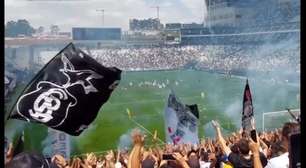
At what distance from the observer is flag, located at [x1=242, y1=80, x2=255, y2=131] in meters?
4.38

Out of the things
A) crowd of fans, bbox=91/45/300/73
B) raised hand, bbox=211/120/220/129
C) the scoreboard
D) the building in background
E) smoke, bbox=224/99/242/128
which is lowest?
raised hand, bbox=211/120/220/129

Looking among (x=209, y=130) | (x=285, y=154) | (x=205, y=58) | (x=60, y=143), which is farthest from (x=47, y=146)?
(x=285, y=154)

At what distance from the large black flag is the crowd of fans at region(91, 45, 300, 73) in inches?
4.3

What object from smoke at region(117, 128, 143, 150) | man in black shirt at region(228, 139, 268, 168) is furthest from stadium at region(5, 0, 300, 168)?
man in black shirt at region(228, 139, 268, 168)

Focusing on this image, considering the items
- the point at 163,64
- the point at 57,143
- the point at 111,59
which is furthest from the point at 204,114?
the point at 57,143

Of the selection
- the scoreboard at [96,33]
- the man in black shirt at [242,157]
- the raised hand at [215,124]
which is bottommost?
the man in black shirt at [242,157]

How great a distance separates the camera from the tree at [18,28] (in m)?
3.62

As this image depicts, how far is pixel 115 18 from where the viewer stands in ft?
12.9

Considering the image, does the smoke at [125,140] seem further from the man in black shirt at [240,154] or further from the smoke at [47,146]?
the man in black shirt at [240,154]

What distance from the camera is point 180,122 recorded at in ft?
13.7

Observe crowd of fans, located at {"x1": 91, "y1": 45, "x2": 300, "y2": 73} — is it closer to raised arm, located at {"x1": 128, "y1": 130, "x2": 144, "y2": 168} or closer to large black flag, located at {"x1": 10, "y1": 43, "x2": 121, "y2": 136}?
large black flag, located at {"x1": 10, "y1": 43, "x2": 121, "y2": 136}

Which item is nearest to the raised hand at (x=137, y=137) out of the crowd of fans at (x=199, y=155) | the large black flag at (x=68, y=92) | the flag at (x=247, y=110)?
the crowd of fans at (x=199, y=155)

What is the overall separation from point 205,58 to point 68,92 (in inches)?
41.7

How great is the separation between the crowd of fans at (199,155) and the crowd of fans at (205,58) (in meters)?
0.45
